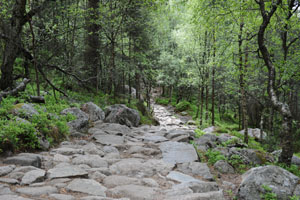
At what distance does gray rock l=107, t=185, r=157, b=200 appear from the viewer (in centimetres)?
361

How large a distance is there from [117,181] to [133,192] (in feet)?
1.93

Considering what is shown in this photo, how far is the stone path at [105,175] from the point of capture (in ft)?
11.2

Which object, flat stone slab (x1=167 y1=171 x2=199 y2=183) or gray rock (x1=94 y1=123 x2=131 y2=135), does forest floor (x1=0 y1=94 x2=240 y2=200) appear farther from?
gray rock (x1=94 y1=123 x2=131 y2=135)

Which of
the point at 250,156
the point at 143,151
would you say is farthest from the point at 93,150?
the point at 250,156

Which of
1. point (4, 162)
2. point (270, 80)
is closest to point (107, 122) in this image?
point (4, 162)

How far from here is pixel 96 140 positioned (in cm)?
754

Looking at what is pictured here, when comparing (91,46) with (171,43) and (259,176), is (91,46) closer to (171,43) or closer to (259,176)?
(259,176)

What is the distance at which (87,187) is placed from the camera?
366 cm

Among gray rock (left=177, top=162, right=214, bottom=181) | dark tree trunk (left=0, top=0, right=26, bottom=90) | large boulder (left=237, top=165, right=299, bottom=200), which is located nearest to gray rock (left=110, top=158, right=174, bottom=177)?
gray rock (left=177, top=162, right=214, bottom=181)

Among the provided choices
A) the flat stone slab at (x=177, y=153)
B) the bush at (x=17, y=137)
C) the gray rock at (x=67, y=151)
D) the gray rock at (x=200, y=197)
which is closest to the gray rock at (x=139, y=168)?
the flat stone slab at (x=177, y=153)

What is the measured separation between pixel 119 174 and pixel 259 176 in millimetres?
3023

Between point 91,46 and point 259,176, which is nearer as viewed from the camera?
point 259,176

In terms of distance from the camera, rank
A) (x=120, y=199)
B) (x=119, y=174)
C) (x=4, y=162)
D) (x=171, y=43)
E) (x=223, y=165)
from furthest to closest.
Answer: (x=171, y=43), (x=223, y=165), (x=119, y=174), (x=4, y=162), (x=120, y=199)

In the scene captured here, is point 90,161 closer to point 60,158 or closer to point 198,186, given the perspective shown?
point 60,158
